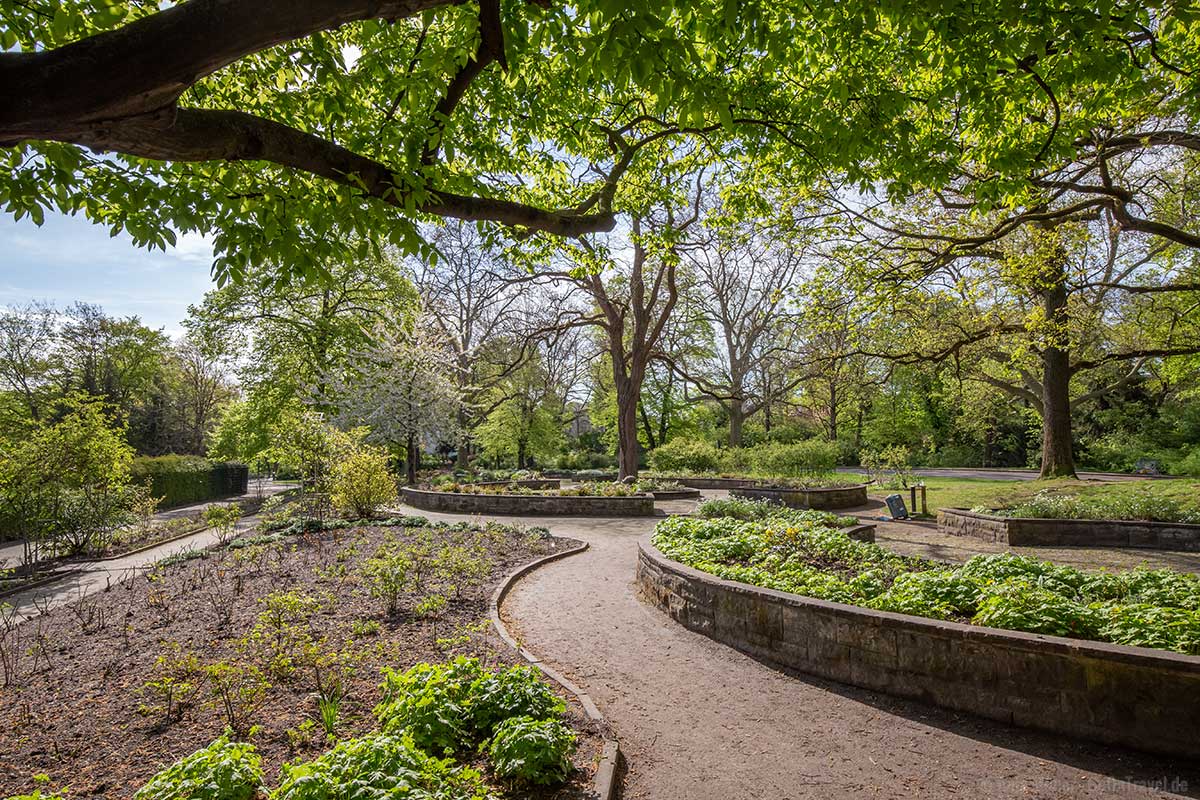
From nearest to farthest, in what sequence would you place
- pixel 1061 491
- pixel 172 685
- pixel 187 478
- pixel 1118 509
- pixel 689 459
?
pixel 172 685 < pixel 1118 509 < pixel 1061 491 < pixel 187 478 < pixel 689 459

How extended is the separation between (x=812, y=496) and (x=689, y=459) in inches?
401

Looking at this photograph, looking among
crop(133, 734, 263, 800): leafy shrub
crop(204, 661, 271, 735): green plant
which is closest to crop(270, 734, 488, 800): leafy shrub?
crop(133, 734, 263, 800): leafy shrub

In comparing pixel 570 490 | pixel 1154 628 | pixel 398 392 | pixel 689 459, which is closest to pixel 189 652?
pixel 1154 628

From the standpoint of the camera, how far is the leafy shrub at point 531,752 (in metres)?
3.20

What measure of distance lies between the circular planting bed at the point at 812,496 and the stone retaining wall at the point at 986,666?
431 inches

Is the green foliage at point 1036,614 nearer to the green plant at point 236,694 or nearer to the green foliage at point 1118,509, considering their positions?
the green plant at point 236,694

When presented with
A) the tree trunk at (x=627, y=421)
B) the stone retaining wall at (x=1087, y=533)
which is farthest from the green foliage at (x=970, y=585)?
the tree trunk at (x=627, y=421)

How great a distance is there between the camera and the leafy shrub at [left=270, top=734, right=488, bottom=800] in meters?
2.59

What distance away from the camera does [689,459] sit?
2678cm

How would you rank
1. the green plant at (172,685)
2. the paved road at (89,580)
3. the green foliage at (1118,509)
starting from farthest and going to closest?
the green foliage at (1118,509)
the paved road at (89,580)
the green plant at (172,685)

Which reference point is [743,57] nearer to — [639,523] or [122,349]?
[639,523]

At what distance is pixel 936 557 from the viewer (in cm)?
970

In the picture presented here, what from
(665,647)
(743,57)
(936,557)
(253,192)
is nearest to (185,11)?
(253,192)

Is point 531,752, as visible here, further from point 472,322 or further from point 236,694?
point 472,322
